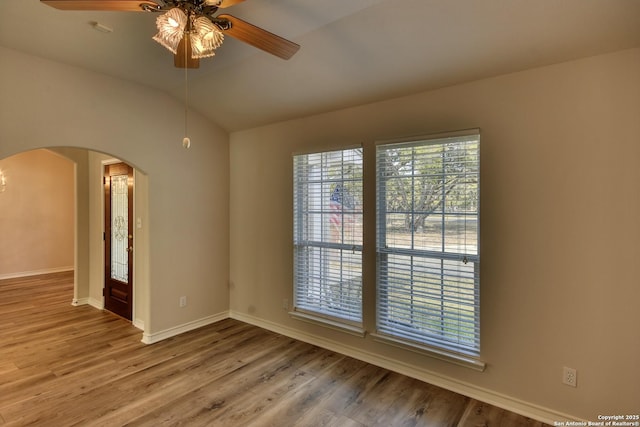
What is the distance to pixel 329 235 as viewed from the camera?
11.8 feet

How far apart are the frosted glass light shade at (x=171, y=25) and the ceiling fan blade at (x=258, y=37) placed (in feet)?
0.62

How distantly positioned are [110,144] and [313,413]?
10.4ft

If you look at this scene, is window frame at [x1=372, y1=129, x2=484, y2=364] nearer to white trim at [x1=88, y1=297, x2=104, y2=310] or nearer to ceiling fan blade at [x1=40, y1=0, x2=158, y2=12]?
ceiling fan blade at [x1=40, y1=0, x2=158, y2=12]

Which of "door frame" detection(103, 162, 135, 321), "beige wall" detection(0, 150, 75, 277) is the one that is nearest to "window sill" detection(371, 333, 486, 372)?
"door frame" detection(103, 162, 135, 321)

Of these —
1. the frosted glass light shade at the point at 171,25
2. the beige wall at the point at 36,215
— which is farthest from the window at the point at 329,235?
the beige wall at the point at 36,215

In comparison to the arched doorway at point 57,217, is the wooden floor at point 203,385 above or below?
below

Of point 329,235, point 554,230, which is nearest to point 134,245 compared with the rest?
point 329,235

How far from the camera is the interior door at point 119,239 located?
4273mm

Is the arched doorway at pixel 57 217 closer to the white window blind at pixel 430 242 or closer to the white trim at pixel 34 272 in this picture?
the white trim at pixel 34 272

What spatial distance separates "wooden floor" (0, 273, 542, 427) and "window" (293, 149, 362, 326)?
1.76ft

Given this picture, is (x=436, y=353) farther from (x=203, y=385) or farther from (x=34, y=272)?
(x=34, y=272)

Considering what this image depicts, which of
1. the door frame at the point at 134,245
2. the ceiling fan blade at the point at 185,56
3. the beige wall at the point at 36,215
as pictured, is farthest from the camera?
the beige wall at the point at 36,215

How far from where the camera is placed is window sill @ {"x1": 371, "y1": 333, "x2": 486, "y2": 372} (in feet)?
8.68

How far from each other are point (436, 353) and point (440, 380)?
0.77 ft
